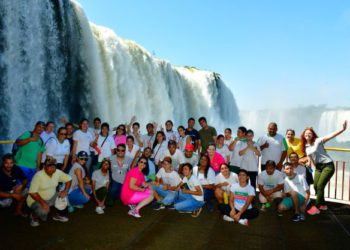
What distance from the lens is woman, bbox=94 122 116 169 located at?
264 inches

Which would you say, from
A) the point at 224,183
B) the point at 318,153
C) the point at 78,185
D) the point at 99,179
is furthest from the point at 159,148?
the point at 318,153

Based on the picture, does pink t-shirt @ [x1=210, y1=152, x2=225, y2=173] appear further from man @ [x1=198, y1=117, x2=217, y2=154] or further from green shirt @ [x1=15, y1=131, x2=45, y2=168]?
green shirt @ [x1=15, y1=131, x2=45, y2=168]

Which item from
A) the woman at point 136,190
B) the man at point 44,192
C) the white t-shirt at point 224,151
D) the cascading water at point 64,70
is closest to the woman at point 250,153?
the white t-shirt at point 224,151

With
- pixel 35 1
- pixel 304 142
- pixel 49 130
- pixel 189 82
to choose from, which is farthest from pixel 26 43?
pixel 189 82

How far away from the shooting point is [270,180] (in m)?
6.02

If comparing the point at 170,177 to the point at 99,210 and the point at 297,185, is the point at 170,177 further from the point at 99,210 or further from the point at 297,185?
the point at 297,185

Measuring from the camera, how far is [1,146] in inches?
507

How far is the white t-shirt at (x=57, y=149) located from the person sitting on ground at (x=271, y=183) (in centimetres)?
388

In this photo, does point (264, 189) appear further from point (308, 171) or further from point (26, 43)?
point (26, 43)

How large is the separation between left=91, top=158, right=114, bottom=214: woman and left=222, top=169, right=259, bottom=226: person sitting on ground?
7.41 ft

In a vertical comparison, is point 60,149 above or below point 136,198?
above

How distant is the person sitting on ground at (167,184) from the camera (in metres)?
5.99

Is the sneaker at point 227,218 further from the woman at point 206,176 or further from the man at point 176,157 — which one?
the man at point 176,157

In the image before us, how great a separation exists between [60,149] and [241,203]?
3.60 metres
